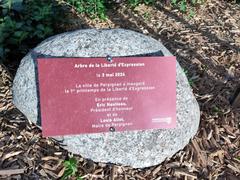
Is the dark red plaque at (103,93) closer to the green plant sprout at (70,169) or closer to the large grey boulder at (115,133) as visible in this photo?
the large grey boulder at (115,133)

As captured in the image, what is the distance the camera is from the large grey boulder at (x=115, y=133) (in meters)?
2.58

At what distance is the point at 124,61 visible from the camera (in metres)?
2.54

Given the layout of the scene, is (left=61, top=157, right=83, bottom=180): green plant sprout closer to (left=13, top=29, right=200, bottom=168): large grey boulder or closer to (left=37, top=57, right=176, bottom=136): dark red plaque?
(left=13, top=29, right=200, bottom=168): large grey boulder

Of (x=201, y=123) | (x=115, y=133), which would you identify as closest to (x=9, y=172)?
(x=115, y=133)

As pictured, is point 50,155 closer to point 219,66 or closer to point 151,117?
point 151,117

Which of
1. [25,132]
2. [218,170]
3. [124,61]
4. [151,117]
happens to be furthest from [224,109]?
[25,132]

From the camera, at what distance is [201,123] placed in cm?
301

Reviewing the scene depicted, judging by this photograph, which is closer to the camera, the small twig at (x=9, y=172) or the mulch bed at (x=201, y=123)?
Answer: the small twig at (x=9, y=172)

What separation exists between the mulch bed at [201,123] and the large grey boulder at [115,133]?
0.09 meters

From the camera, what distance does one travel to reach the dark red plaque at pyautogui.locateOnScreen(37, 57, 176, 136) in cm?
249

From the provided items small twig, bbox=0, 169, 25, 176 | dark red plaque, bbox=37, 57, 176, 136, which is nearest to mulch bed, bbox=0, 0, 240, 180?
small twig, bbox=0, 169, 25, 176

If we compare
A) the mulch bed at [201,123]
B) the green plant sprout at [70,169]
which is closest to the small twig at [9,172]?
the mulch bed at [201,123]

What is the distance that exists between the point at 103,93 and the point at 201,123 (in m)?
0.89

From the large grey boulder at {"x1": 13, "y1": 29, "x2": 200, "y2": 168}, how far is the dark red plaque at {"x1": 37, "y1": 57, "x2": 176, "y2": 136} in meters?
0.08
